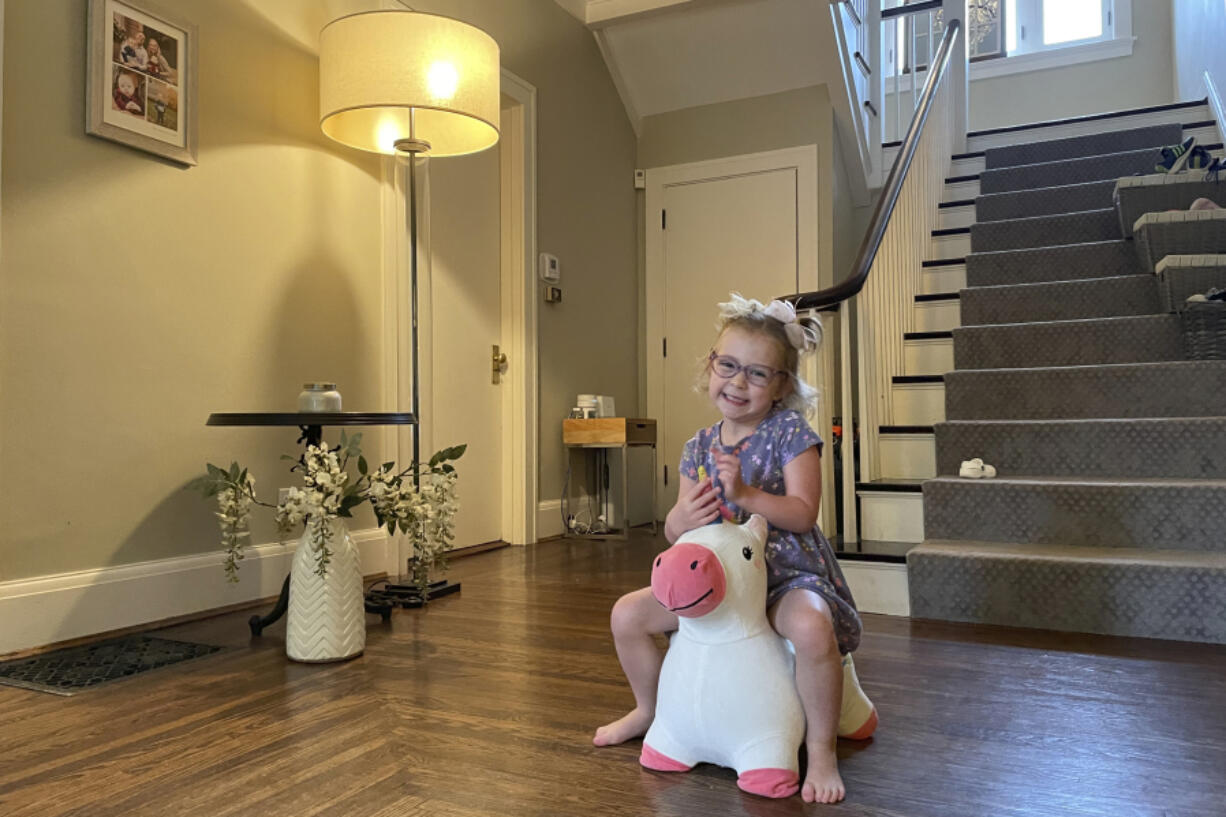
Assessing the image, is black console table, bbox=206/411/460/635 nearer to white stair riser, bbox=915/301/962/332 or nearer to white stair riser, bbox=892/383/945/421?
white stair riser, bbox=892/383/945/421

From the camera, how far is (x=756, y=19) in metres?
4.54

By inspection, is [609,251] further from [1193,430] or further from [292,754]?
[292,754]

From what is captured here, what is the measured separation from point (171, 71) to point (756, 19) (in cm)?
307

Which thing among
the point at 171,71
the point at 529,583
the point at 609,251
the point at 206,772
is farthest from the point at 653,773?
the point at 609,251

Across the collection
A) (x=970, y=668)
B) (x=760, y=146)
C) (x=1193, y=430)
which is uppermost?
(x=760, y=146)

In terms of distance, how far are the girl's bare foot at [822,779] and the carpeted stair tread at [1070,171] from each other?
380 centimetres

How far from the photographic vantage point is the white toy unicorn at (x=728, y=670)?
4.17 ft

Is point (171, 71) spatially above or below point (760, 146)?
below

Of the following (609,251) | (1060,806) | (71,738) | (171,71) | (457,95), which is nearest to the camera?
(1060,806)

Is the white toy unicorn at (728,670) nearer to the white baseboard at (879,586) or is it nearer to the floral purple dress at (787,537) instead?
the floral purple dress at (787,537)

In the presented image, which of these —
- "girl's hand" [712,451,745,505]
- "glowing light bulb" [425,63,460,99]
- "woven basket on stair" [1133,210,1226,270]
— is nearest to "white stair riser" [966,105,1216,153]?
"woven basket on stair" [1133,210,1226,270]

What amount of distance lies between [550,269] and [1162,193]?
258 cm

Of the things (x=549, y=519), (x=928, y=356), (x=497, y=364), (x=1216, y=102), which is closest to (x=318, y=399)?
(x=497, y=364)

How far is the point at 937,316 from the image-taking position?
3.74 meters
